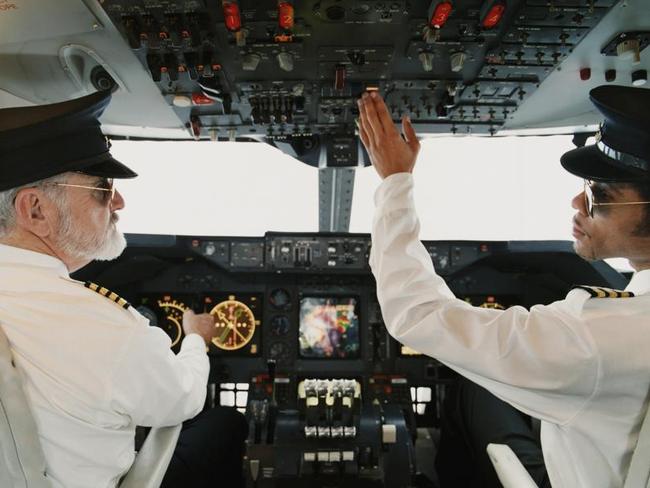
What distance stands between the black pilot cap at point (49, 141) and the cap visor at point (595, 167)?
4.40 feet

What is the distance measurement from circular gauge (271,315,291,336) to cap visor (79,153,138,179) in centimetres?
208

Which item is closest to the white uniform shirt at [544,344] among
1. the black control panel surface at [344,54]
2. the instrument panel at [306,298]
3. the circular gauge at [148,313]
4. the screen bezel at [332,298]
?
the black control panel surface at [344,54]

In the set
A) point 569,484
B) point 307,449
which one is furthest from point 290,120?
point 569,484

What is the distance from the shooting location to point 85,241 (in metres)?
1.40

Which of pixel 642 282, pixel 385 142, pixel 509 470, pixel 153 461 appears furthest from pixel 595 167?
pixel 153 461

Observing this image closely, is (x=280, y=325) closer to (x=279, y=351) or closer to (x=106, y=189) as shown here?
(x=279, y=351)

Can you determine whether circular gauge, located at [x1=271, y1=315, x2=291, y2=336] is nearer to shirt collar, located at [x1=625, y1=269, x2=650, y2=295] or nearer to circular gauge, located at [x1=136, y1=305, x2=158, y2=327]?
circular gauge, located at [x1=136, y1=305, x2=158, y2=327]

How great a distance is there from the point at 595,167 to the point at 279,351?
2585 mm

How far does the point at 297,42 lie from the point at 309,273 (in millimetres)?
1867

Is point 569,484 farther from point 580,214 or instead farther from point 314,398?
point 314,398

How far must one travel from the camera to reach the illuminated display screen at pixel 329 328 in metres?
3.40

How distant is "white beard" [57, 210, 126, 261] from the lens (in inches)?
53.3

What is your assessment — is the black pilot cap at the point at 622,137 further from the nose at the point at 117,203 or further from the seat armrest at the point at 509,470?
the nose at the point at 117,203

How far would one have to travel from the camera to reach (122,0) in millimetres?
1528
